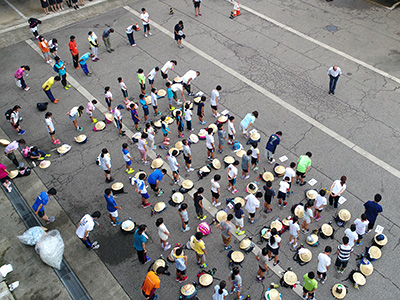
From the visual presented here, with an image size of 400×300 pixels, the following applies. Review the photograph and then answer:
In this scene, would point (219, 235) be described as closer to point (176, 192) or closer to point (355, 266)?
point (176, 192)

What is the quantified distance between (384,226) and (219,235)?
586 cm

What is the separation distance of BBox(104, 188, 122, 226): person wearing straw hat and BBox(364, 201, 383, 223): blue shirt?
8493 millimetres

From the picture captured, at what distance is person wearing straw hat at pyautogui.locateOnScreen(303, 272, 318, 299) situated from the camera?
9.91 metres

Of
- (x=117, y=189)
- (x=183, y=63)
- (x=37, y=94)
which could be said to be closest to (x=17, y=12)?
(x=37, y=94)

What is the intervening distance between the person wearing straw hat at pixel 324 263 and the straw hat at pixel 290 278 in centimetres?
74

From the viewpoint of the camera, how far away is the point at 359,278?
36.0 ft

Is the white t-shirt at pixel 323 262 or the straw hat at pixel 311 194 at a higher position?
the white t-shirt at pixel 323 262

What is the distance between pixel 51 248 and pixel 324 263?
881cm

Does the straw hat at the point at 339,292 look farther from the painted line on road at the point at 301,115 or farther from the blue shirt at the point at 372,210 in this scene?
the painted line on road at the point at 301,115

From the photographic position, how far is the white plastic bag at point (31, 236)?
40.4ft

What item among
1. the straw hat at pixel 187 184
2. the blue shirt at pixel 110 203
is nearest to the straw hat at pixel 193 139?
the straw hat at pixel 187 184

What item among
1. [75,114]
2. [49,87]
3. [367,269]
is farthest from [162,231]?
[49,87]

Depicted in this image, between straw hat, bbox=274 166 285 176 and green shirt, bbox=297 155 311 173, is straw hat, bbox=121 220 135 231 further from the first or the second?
green shirt, bbox=297 155 311 173

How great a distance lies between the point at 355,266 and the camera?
1147cm
